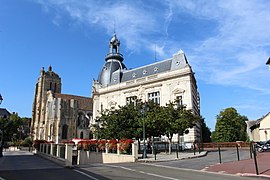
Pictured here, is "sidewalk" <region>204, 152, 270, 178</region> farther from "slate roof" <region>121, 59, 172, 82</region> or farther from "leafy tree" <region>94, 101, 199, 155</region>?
"slate roof" <region>121, 59, 172, 82</region>

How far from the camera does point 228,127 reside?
53.5 metres

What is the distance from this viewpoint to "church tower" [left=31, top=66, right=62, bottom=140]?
91062 mm

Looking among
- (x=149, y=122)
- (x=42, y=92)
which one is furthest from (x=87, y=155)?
(x=42, y=92)

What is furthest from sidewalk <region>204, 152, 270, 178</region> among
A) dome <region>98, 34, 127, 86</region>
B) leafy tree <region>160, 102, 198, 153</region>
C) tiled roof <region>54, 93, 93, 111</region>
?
tiled roof <region>54, 93, 93, 111</region>

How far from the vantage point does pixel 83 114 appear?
9019 cm

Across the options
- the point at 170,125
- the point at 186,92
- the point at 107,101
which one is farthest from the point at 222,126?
the point at 170,125

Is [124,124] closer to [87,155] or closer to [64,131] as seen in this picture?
[87,155]

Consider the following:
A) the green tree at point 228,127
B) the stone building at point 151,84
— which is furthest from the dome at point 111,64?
the green tree at point 228,127

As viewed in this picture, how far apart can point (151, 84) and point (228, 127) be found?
21247mm

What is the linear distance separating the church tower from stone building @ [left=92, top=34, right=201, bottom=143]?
41.2 metres

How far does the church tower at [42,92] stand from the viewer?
299 feet

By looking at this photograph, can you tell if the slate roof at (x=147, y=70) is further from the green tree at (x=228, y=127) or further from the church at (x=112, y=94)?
the green tree at (x=228, y=127)

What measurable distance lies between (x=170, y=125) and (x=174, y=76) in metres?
17.0

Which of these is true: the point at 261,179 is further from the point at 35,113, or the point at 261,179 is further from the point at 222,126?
the point at 35,113
